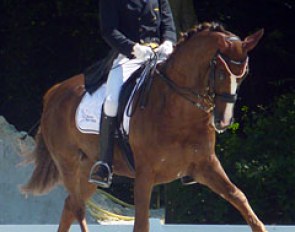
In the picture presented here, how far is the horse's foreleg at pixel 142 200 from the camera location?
551 centimetres

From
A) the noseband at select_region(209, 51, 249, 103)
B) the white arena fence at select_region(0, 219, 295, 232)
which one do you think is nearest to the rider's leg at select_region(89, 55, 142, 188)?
the noseband at select_region(209, 51, 249, 103)

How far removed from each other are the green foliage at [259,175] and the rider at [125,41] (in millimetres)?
2750

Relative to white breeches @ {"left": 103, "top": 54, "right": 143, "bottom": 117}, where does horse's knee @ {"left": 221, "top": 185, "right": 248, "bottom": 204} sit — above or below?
below

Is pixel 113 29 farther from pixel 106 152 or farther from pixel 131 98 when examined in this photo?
pixel 106 152

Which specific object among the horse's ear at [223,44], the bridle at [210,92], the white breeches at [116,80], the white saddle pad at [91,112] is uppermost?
the horse's ear at [223,44]

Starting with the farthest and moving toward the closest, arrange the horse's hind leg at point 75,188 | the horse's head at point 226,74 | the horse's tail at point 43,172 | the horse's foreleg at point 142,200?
the horse's tail at point 43,172, the horse's hind leg at point 75,188, the horse's foreleg at point 142,200, the horse's head at point 226,74

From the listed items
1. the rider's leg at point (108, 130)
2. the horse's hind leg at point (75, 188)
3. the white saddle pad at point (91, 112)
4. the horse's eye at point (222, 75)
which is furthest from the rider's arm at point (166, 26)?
the horse's hind leg at point (75, 188)

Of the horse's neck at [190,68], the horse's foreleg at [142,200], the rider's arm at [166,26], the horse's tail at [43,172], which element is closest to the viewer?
the horse's neck at [190,68]

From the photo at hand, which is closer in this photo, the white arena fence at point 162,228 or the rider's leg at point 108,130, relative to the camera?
the rider's leg at point 108,130

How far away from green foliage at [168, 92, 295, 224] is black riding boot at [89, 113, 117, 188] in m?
2.87

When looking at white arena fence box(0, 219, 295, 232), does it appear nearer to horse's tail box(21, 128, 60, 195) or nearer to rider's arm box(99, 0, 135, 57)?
horse's tail box(21, 128, 60, 195)

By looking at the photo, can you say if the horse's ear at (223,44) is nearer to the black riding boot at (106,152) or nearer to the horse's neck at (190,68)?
the horse's neck at (190,68)

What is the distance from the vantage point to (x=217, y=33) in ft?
17.7

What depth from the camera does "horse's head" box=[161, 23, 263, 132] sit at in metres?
5.20
